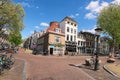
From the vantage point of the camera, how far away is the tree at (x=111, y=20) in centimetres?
4150

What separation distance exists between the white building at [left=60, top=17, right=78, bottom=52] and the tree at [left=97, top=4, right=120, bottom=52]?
472 inches

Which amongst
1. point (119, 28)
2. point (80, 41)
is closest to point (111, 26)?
point (119, 28)

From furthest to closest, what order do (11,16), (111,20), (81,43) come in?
(81,43) < (111,20) < (11,16)

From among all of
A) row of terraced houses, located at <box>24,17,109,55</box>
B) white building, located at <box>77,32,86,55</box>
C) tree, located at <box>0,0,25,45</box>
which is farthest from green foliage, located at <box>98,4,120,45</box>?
tree, located at <box>0,0,25,45</box>

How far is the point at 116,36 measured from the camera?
42500 mm

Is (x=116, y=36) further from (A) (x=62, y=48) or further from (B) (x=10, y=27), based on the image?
(B) (x=10, y=27)

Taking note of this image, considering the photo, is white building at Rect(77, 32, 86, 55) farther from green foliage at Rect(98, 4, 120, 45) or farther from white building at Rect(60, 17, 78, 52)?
green foliage at Rect(98, 4, 120, 45)

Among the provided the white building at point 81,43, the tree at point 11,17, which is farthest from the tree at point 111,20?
the tree at point 11,17

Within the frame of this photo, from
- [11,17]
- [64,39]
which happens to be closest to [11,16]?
[11,17]

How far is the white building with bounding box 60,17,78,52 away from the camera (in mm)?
53500

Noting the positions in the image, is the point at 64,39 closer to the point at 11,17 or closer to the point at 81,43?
the point at 81,43

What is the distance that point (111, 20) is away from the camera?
4225 centimetres

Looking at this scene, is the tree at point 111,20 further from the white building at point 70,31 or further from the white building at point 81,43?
the white building at point 81,43

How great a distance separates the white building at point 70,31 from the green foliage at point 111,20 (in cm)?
1220
